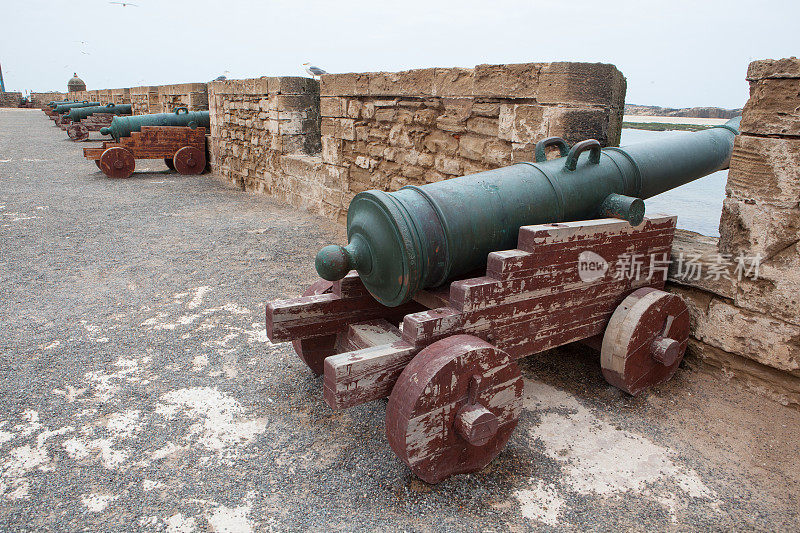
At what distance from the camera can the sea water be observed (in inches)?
159

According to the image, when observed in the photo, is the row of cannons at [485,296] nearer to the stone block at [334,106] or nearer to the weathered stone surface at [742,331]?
the weathered stone surface at [742,331]

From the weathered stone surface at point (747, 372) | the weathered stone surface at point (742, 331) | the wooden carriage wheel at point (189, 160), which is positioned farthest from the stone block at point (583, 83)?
the wooden carriage wheel at point (189, 160)

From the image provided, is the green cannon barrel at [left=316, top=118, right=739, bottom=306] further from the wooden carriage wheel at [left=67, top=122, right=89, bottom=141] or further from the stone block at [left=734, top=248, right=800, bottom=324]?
the wooden carriage wheel at [left=67, top=122, right=89, bottom=141]

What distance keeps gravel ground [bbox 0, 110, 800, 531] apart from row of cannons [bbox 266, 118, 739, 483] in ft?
0.63

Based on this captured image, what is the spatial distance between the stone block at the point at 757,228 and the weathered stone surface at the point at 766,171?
4cm

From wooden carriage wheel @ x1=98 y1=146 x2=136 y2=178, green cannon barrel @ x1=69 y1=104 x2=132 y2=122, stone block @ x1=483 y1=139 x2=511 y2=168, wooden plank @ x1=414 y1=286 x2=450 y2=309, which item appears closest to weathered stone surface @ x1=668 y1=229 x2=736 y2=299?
stone block @ x1=483 y1=139 x2=511 y2=168

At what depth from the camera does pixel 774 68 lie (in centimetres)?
242

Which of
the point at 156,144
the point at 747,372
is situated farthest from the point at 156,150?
the point at 747,372

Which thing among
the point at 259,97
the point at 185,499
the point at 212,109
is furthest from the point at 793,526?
the point at 212,109

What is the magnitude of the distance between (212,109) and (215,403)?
912 cm

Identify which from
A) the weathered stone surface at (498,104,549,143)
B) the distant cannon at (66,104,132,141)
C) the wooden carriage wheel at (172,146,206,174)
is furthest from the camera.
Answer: the distant cannon at (66,104,132,141)

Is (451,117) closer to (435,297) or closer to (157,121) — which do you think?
(435,297)

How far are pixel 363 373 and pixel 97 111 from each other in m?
19.1

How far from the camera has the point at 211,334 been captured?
337cm
